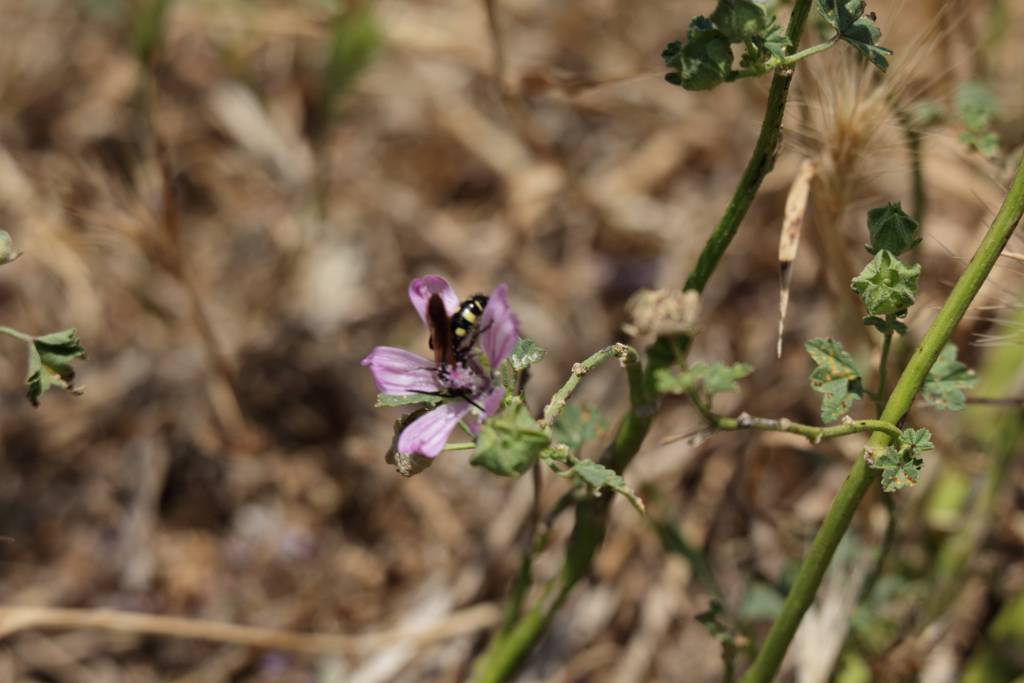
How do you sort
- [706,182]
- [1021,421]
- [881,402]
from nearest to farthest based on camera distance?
[881,402] → [1021,421] → [706,182]

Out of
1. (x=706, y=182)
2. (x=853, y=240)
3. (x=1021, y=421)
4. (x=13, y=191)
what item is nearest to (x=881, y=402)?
(x=1021, y=421)

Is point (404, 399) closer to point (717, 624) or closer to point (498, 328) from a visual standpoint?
point (498, 328)

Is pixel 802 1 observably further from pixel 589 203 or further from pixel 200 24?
pixel 200 24

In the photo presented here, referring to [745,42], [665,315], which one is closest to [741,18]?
[745,42]

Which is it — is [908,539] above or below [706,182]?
below

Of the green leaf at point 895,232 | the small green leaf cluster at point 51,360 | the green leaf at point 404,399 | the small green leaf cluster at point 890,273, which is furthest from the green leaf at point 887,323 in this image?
the small green leaf cluster at point 51,360

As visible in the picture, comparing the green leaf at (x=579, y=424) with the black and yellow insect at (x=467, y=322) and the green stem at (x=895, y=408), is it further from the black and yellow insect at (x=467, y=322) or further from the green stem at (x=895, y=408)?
the green stem at (x=895, y=408)
